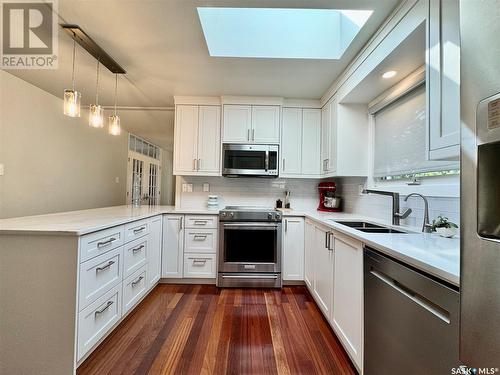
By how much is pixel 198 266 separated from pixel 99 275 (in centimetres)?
131

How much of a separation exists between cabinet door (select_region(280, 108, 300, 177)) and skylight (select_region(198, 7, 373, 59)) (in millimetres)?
1070

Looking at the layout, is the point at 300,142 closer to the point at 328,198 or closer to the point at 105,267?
the point at 328,198

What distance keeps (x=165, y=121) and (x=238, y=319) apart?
3571 millimetres

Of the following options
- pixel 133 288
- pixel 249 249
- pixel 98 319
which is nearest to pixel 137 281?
pixel 133 288

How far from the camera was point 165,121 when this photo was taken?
425cm

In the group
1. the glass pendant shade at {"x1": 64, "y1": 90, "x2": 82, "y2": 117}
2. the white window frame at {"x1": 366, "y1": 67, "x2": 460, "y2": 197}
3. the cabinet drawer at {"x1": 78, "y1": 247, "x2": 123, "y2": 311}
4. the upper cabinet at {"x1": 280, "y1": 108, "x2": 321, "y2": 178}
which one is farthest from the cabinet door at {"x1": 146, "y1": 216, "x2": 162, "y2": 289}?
the white window frame at {"x1": 366, "y1": 67, "x2": 460, "y2": 197}

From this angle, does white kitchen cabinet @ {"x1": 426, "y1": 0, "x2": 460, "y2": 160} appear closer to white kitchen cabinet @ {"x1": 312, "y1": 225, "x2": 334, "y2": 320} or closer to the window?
the window

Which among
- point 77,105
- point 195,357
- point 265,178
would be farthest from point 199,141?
point 195,357

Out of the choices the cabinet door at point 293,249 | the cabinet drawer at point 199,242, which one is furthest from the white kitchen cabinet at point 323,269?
the cabinet drawer at point 199,242

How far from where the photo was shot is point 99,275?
1.57 m

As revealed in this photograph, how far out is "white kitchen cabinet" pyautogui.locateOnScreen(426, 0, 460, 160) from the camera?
108 cm

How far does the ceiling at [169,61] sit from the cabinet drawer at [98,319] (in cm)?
201

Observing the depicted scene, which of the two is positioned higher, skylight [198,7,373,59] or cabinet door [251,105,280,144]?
skylight [198,7,373,59]

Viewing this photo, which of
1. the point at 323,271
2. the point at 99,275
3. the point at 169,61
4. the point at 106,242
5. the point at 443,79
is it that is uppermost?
the point at 169,61
